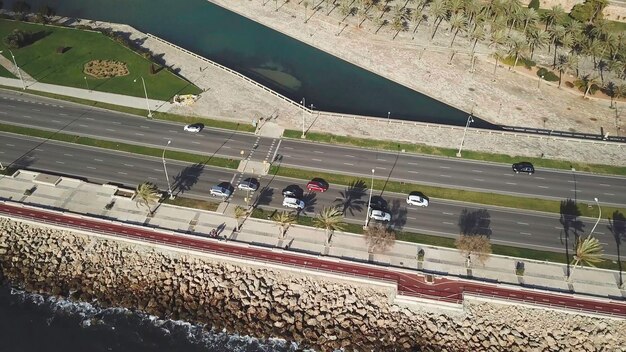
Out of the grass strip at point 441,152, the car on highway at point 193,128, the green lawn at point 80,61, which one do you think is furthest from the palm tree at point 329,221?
the green lawn at point 80,61

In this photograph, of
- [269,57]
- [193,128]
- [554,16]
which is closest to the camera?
[193,128]

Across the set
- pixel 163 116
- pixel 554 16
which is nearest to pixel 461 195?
pixel 163 116

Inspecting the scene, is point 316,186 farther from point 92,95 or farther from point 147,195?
point 92,95

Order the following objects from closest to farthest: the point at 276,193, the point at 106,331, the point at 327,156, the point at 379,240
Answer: the point at 106,331 < the point at 379,240 < the point at 276,193 < the point at 327,156

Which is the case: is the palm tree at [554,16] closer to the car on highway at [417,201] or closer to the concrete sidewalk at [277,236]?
the car on highway at [417,201]

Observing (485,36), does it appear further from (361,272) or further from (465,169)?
(361,272)

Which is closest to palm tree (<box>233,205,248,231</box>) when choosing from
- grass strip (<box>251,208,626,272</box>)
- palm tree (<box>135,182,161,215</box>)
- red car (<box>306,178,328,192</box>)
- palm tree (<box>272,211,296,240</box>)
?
grass strip (<box>251,208,626,272</box>)

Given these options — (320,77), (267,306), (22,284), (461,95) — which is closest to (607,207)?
(461,95)
